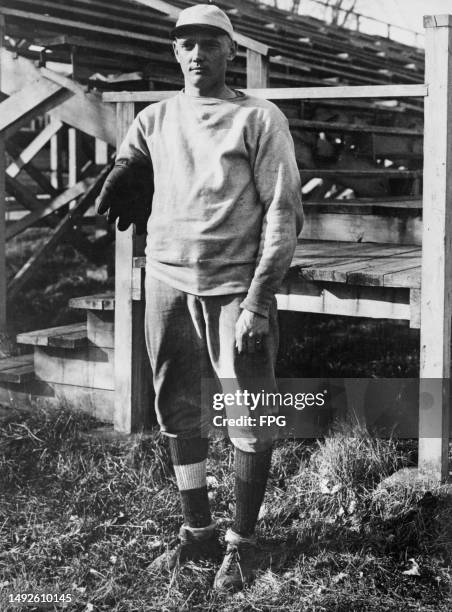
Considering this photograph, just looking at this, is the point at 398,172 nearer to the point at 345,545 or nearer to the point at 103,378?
the point at 103,378

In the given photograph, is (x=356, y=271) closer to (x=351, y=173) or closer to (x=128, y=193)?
(x=128, y=193)

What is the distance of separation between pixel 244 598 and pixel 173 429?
74cm

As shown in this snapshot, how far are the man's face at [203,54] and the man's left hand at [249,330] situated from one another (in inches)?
34.8

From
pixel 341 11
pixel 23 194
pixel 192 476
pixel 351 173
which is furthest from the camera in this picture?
pixel 341 11

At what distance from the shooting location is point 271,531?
407 centimetres

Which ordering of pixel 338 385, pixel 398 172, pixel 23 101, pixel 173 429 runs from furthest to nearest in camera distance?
pixel 398 172
pixel 23 101
pixel 338 385
pixel 173 429

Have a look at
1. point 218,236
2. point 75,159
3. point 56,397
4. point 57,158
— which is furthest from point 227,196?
point 57,158

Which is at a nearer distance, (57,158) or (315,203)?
(315,203)

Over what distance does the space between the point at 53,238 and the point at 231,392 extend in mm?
5271

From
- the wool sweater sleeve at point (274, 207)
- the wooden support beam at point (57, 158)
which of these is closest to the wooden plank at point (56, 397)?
the wool sweater sleeve at point (274, 207)

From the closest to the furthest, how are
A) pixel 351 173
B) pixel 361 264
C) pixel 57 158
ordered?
pixel 361 264, pixel 351 173, pixel 57 158

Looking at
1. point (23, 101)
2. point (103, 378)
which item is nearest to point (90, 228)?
point (23, 101)

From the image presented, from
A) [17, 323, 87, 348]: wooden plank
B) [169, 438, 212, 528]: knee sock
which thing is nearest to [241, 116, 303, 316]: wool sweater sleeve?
[169, 438, 212, 528]: knee sock

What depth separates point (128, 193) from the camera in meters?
3.67
